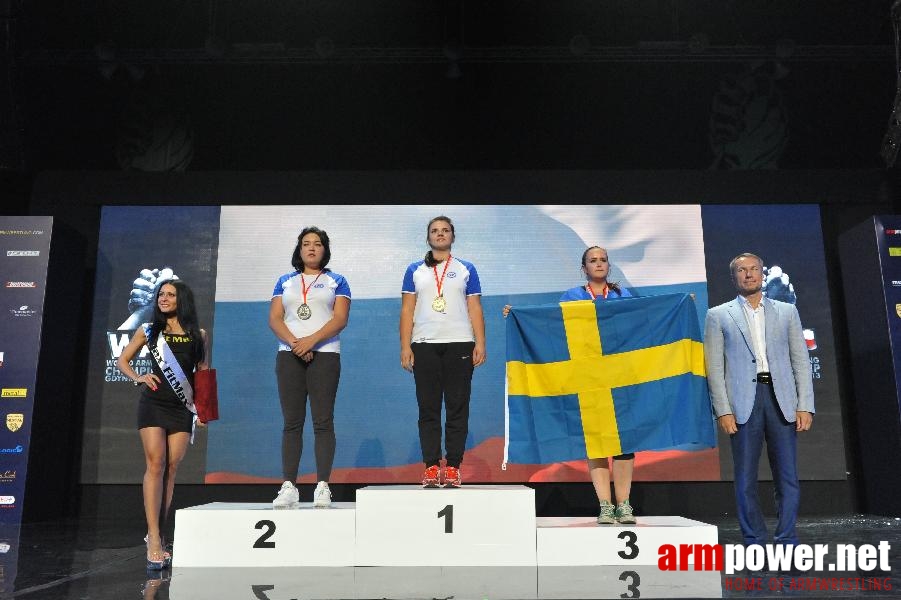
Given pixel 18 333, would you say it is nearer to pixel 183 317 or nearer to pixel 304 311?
pixel 183 317

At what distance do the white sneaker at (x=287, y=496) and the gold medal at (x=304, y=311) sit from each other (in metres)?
0.78

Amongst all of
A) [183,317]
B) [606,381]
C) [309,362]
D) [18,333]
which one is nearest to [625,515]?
[606,381]

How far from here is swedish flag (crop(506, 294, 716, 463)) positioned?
11.2 ft

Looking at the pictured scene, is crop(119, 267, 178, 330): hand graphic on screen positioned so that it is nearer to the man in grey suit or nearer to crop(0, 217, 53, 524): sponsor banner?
crop(0, 217, 53, 524): sponsor banner

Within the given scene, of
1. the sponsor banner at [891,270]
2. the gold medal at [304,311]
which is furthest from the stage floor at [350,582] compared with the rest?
the sponsor banner at [891,270]

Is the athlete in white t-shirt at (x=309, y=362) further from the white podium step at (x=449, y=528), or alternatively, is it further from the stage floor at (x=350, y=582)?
the stage floor at (x=350, y=582)

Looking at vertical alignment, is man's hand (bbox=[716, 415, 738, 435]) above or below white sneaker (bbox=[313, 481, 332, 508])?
above

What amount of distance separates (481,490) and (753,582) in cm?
113

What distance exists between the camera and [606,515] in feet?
10.6

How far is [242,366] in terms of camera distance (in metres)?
5.77

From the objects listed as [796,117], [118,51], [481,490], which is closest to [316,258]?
[481,490]

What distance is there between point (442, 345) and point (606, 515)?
107cm

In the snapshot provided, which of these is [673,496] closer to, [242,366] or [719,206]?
[719,206]

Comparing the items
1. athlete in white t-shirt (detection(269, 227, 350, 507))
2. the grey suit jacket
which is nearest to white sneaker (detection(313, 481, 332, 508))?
athlete in white t-shirt (detection(269, 227, 350, 507))
